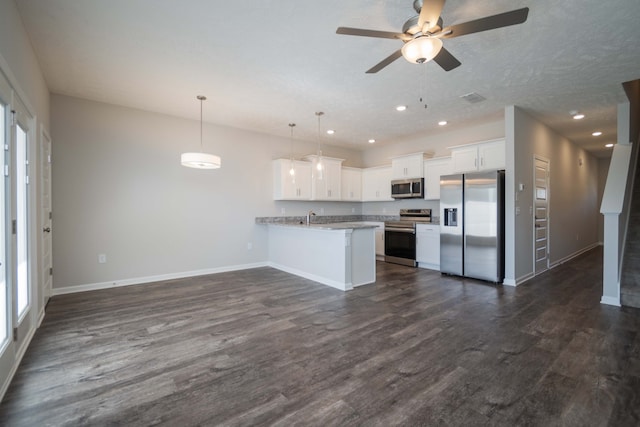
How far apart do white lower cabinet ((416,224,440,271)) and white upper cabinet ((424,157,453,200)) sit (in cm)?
68

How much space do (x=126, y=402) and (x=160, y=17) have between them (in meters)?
2.90

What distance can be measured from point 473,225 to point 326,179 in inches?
124

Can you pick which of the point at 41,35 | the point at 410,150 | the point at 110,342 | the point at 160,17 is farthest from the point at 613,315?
the point at 41,35

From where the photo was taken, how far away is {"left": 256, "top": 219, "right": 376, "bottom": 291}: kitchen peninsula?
433 centimetres

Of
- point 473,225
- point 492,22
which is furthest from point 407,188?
point 492,22

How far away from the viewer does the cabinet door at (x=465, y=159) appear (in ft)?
16.9

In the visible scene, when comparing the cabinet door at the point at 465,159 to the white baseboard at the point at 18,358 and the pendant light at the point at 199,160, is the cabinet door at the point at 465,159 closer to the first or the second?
the pendant light at the point at 199,160

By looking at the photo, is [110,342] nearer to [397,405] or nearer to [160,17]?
[397,405]

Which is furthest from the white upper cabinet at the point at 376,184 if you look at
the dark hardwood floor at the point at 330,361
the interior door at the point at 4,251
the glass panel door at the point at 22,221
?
the interior door at the point at 4,251

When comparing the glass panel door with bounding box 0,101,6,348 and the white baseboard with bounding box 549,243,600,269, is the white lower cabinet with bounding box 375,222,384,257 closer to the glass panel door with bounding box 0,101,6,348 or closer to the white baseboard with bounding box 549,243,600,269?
the white baseboard with bounding box 549,243,600,269

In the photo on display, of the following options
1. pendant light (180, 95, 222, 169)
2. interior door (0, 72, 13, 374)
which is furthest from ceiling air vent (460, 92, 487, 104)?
interior door (0, 72, 13, 374)

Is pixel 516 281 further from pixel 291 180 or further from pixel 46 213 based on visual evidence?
pixel 46 213

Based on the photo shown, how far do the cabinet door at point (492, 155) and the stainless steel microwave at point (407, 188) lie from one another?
50.5 inches

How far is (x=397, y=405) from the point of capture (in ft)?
5.95
